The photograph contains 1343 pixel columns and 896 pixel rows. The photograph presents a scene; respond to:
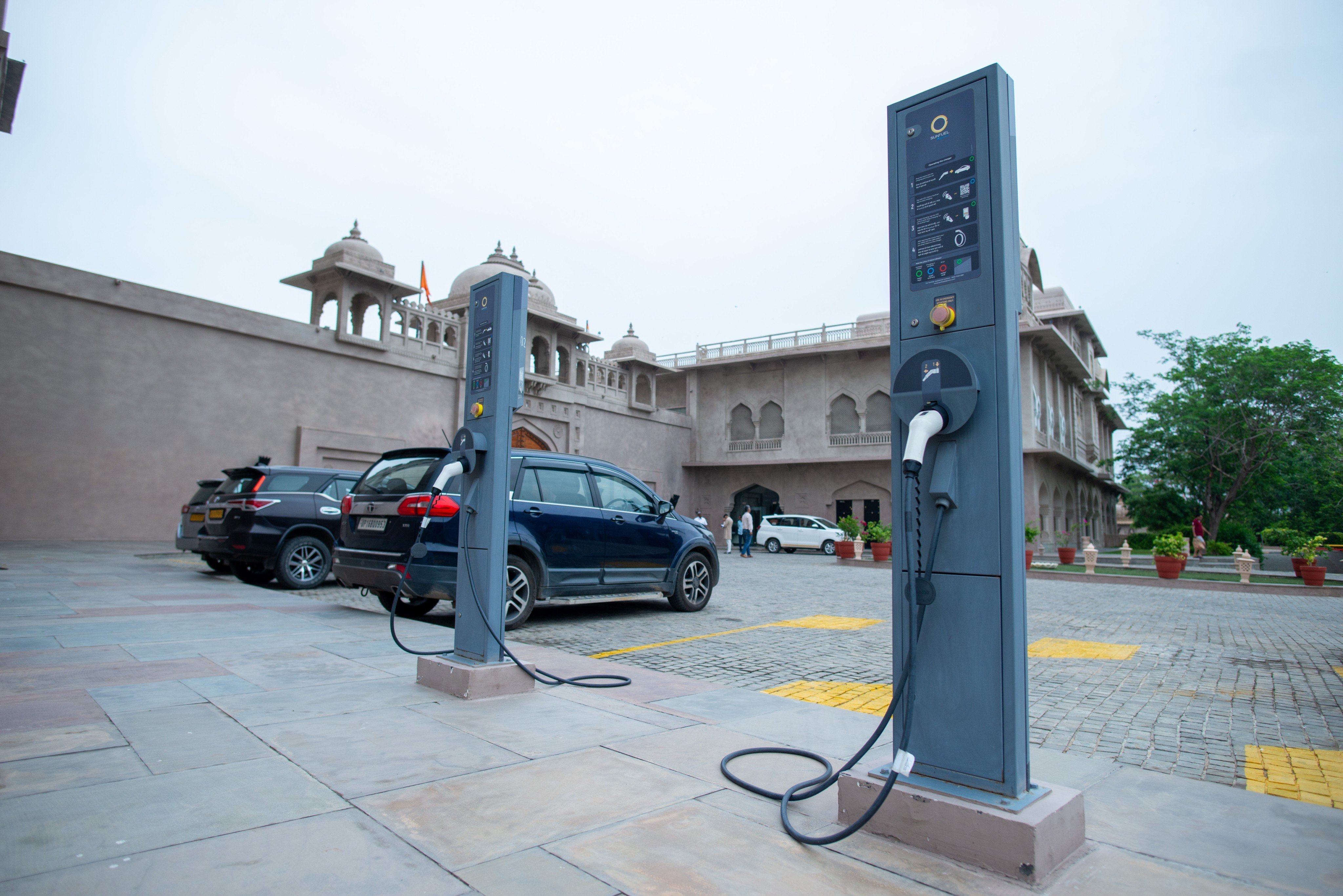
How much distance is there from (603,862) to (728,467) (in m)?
37.1

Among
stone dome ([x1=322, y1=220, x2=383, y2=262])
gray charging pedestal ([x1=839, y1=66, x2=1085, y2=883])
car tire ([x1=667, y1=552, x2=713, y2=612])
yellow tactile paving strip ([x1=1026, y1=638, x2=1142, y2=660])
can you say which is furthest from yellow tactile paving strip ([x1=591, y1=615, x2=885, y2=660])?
stone dome ([x1=322, y1=220, x2=383, y2=262])

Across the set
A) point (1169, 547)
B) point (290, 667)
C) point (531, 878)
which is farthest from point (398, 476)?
point (1169, 547)

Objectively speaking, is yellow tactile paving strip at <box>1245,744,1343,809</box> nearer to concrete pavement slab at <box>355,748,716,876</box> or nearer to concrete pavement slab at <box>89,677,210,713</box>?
concrete pavement slab at <box>355,748,716,876</box>

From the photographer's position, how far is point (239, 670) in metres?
5.04

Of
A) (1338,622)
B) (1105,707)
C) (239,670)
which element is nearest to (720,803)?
(1105,707)

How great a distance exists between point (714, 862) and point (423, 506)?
5501 mm

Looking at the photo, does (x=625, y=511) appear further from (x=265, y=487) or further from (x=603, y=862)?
(x=603, y=862)

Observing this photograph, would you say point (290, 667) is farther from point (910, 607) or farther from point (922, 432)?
point (922, 432)

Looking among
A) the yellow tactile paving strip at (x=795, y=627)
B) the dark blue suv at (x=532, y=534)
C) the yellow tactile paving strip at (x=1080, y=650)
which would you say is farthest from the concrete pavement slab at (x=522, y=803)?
the yellow tactile paving strip at (x=1080, y=650)

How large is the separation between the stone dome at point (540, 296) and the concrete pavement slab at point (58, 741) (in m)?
28.0

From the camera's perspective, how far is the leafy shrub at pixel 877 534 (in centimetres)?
2323

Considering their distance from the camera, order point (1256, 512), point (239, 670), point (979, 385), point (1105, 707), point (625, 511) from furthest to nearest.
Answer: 1. point (1256, 512)
2. point (625, 511)
3. point (239, 670)
4. point (1105, 707)
5. point (979, 385)

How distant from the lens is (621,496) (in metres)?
8.65

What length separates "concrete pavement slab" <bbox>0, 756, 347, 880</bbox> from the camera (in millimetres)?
2285
